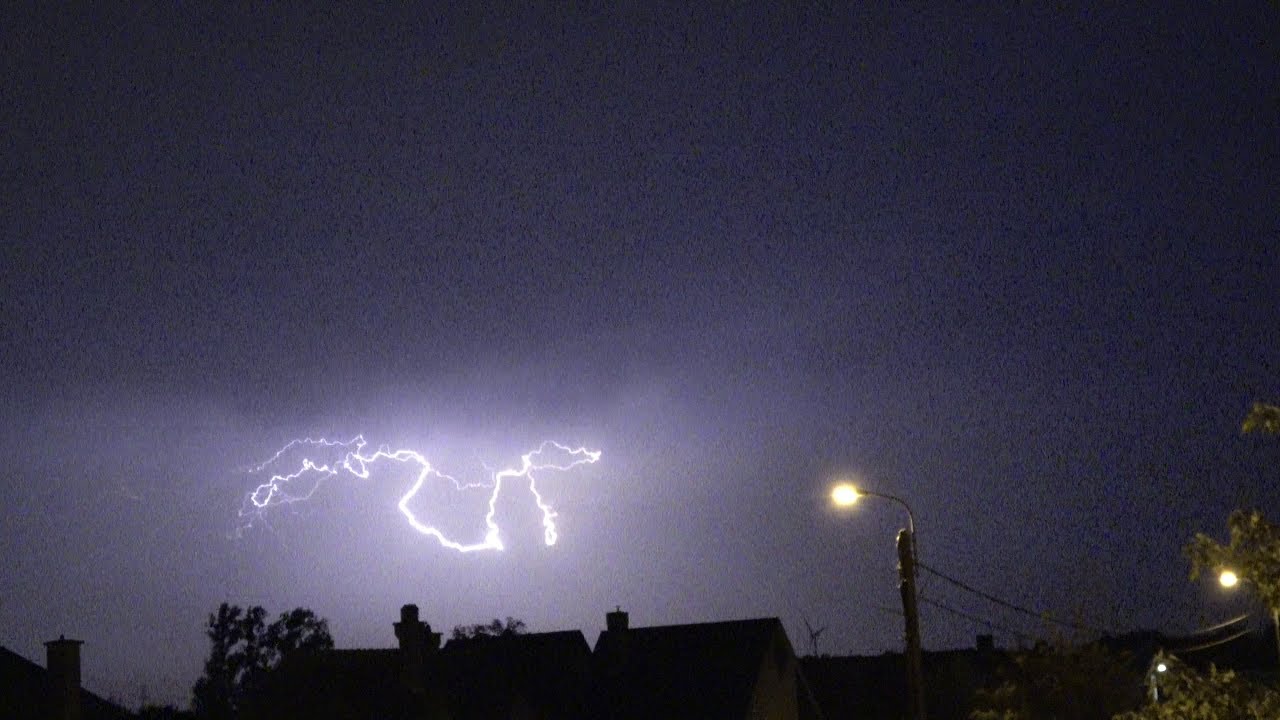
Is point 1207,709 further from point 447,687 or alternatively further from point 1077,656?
point 447,687

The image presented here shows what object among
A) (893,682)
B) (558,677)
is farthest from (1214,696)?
(893,682)

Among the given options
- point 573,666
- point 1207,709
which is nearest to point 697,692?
point 573,666

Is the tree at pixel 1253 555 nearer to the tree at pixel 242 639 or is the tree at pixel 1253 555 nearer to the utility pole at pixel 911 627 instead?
the utility pole at pixel 911 627

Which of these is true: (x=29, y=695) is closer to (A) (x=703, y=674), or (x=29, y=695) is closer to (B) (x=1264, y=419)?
(A) (x=703, y=674)

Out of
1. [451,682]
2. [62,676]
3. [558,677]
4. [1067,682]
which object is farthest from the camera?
[558,677]

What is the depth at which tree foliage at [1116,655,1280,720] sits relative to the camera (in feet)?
41.7

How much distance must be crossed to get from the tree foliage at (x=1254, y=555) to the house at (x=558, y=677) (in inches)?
1142

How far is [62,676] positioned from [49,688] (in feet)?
1.65

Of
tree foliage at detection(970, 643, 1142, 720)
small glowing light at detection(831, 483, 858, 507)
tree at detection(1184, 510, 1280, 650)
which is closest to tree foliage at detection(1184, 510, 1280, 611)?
tree at detection(1184, 510, 1280, 650)

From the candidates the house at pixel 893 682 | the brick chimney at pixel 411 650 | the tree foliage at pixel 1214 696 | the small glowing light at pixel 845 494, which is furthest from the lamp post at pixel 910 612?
the house at pixel 893 682

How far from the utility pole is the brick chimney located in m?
20.0

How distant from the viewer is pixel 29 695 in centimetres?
3809

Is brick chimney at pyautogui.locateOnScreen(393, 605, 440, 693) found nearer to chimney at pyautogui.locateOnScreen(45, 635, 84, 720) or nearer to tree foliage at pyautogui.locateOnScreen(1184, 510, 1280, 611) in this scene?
chimney at pyautogui.locateOnScreen(45, 635, 84, 720)

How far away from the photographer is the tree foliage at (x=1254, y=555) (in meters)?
12.2
